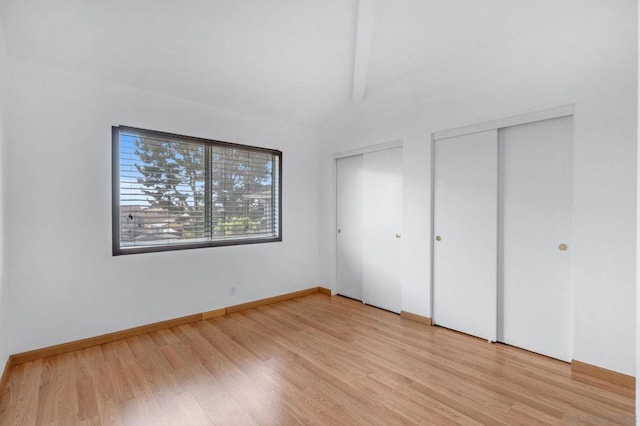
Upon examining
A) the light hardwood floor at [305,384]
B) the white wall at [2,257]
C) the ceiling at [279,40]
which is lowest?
the light hardwood floor at [305,384]

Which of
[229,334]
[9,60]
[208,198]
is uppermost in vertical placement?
[9,60]

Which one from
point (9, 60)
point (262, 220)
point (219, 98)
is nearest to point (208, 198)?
point (262, 220)

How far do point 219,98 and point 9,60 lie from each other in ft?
5.46

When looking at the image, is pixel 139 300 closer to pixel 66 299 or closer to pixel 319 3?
pixel 66 299

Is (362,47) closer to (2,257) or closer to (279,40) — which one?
(279,40)

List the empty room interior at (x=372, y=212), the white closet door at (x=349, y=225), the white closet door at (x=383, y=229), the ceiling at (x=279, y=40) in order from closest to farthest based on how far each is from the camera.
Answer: the empty room interior at (x=372, y=212) → the ceiling at (x=279, y=40) → the white closet door at (x=383, y=229) → the white closet door at (x=349, y=225)

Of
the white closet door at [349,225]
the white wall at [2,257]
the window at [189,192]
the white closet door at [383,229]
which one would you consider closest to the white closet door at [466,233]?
the white closet door at [383,229]

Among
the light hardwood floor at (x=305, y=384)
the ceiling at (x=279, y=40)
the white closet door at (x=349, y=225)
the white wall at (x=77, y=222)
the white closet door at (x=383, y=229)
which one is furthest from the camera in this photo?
the white closet door at (x=349, y=225)

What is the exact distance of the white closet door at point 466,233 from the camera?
2.89 m

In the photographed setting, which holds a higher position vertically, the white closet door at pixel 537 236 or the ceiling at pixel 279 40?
the ceiling at pixel 279 40

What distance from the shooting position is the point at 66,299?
2.65 m

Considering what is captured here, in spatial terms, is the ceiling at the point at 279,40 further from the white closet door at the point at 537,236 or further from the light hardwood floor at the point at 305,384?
the light hardwood floor at the point at 305,384

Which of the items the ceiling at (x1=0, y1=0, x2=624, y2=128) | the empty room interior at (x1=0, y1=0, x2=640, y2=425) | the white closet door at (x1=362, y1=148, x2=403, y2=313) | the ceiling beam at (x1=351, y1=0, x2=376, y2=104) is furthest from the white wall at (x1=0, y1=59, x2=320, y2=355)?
the white closet door at (x1=362, y1=148, x2=403, y2=313)

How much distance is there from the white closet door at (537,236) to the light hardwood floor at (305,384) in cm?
23
